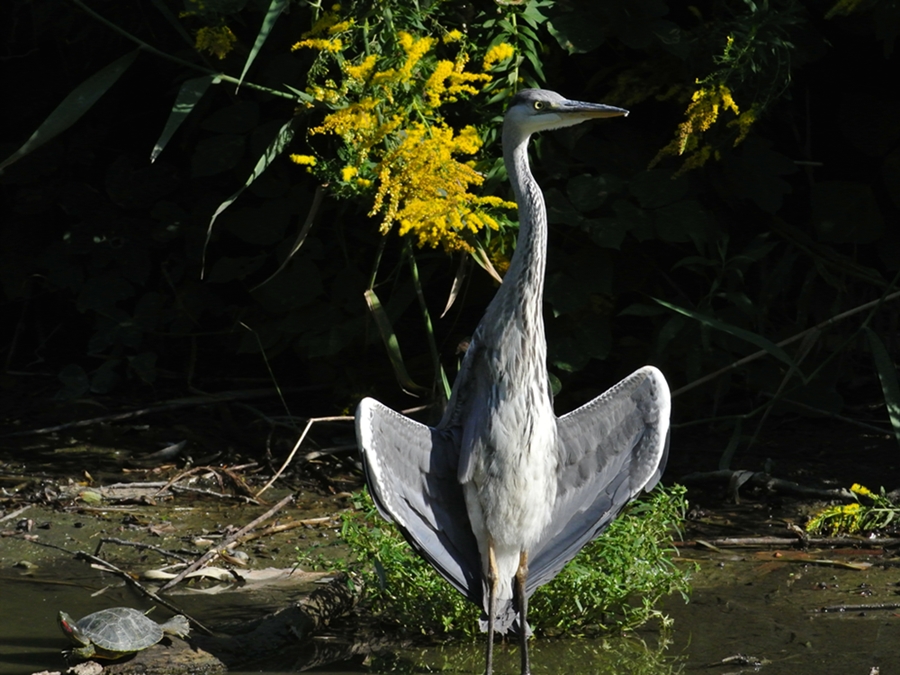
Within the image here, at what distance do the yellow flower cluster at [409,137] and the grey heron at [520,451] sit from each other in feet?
1.20

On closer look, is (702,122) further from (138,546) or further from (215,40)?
(138,546)

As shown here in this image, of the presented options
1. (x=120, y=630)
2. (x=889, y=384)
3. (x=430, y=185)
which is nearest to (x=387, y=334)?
(x=430, y=185)

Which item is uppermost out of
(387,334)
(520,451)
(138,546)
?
(387,334)

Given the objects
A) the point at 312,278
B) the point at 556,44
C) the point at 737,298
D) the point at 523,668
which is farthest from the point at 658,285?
the point at 523,668

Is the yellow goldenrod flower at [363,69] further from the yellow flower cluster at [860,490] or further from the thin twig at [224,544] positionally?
the yellow flower cluster at [860,490]

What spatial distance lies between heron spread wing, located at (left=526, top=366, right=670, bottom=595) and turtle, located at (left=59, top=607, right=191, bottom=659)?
114cm

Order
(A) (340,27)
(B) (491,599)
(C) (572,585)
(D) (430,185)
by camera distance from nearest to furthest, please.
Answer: (B) (491,599), (C) (572,585), (D) (430,185), (A) (340,27)

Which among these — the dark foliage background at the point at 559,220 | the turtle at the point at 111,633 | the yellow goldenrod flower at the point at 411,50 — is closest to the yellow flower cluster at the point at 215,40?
the dark foliage background at the point at 559,220

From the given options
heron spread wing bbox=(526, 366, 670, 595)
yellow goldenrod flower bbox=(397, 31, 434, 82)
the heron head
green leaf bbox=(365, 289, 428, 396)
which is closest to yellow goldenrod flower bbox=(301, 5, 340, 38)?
yellow goldenrod flower bbox=(397, 31, 434, 82)

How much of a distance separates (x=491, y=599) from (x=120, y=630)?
3.55ft

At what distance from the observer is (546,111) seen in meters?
3.83

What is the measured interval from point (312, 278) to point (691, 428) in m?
1.83

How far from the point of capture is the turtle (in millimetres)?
3436

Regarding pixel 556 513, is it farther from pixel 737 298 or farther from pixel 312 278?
pixel 312 278
